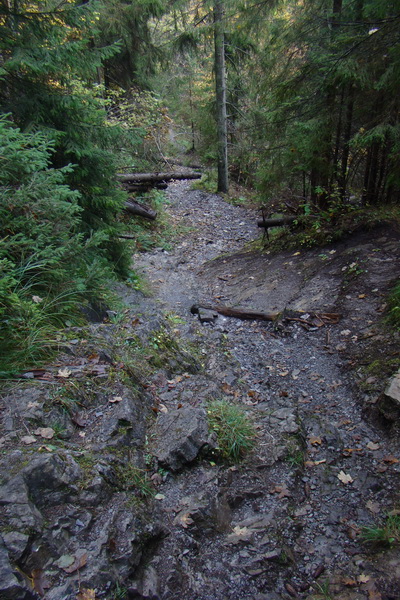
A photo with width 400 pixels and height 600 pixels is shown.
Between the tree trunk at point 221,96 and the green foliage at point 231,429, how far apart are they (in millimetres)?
15350

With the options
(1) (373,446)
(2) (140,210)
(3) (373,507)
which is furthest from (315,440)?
(2) (140,210)

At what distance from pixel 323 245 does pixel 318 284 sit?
5.40 ft

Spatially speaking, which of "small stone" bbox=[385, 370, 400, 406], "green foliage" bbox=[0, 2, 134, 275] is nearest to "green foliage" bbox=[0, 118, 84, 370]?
"green foliage" bbox=[0, 2, 134, 275]

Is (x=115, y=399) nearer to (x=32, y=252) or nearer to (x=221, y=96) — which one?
(x=32, y=252)

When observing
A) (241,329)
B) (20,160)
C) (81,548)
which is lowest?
(241,329)

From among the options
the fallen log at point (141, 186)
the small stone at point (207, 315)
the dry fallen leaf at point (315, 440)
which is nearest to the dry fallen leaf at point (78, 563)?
the dry fallen leaf at point (315, 440)

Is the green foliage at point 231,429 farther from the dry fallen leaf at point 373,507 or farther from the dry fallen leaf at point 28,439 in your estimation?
the dry fallen leaf at point 28,439

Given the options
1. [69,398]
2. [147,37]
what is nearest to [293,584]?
[69,398]

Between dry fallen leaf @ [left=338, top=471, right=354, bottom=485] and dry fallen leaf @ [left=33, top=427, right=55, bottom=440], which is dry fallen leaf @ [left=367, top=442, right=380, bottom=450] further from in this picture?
dry fallen leaf @ [left=33, top=427, right=55, bottom=440]

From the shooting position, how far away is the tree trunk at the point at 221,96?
14.6 m

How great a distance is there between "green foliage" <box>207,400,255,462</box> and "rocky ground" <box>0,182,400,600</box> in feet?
0.36

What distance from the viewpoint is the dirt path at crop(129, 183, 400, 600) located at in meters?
2.74

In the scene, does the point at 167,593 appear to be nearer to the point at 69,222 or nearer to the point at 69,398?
the point at 69,398

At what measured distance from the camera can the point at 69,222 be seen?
14.6ft
